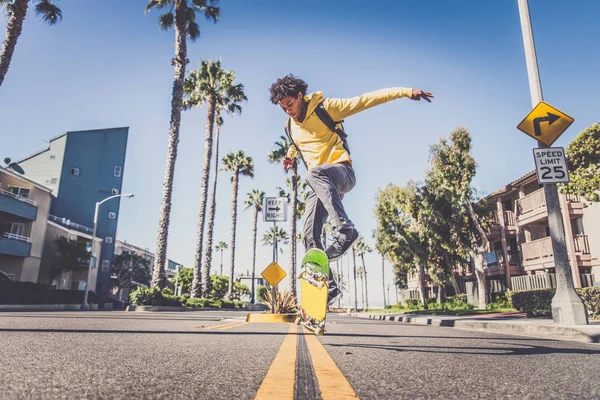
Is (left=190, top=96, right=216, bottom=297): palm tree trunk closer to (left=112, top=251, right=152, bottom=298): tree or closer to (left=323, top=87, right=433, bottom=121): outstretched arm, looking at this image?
(left=323, top=87, right=433, bottom=121): outstretched arm

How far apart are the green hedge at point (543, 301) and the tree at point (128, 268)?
58626 mm

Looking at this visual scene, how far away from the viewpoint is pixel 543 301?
14.6 metres

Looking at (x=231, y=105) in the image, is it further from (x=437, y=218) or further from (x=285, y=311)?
(x=285, y=311)

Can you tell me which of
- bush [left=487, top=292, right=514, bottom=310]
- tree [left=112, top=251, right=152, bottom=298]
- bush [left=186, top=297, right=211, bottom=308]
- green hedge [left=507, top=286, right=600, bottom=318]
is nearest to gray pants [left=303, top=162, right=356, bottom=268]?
green hedge [left=507, top=286, right=600, bottom=318]

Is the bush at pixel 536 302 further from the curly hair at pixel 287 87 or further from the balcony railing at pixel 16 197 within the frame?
the balcony railing at pixel 16 197

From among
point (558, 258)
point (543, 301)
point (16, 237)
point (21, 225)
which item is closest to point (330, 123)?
point (558, 258)

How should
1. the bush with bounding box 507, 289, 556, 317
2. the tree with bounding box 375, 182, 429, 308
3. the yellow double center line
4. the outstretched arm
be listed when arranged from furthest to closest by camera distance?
the tree with bounding box 375, 182, 429, 308, the bush with bounding box 507, 289, 556, 317, the outstretched arm, the yellow double center line

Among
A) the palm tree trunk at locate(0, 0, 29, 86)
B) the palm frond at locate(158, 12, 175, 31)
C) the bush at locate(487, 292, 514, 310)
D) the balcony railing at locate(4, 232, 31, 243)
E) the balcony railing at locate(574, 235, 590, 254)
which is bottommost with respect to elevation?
the bush at locate(487, 292, 514, 310)

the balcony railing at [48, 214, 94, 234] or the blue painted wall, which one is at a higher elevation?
the blue painted wall

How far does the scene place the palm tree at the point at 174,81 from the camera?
69.6 ft

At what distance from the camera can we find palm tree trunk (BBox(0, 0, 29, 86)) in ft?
51.7

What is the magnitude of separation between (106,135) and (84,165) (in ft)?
15.3

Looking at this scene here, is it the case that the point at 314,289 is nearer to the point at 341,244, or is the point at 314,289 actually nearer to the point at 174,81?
the point at 341,244

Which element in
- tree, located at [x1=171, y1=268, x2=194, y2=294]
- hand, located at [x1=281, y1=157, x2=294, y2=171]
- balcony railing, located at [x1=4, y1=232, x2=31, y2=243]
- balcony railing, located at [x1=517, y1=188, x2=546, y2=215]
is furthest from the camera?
tree, located at [x1=171, y1=268, x2=194, y2=294]
